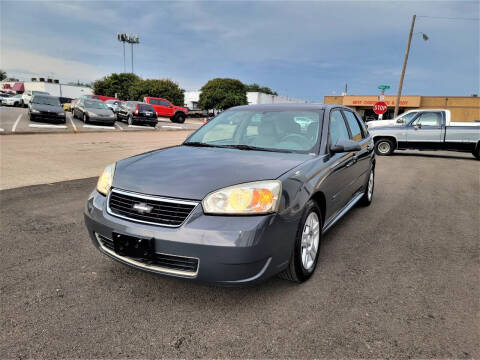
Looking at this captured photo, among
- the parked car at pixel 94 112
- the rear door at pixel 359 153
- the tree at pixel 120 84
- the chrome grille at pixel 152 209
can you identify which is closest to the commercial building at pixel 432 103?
the parked car at pixel 94 112

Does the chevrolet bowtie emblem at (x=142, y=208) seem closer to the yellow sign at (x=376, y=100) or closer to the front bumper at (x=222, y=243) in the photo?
the front bumper at (x=222, y=243)

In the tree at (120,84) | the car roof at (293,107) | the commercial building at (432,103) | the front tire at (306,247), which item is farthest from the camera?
the tree at (120,84)

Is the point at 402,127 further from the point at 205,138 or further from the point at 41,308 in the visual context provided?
the point at 41,308

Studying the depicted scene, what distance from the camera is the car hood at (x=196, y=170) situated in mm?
2449

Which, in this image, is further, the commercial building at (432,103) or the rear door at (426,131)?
the commercial building at (432,103)

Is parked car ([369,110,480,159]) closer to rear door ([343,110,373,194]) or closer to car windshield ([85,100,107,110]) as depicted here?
rear door ([343,110,373,194])

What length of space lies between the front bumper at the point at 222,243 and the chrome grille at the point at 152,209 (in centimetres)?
4

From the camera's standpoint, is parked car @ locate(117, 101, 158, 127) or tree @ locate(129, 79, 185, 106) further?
tree @ locate(129, 79, 185, 106)

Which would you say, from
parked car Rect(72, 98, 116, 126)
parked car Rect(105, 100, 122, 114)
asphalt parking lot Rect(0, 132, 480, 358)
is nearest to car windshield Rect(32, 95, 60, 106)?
parked car Rect(72, 98, 116, 126)

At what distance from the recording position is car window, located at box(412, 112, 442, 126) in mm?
12516

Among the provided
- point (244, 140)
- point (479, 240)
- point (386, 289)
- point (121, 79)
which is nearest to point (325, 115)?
point (244, 140)

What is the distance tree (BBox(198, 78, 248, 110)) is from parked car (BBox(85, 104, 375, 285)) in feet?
183

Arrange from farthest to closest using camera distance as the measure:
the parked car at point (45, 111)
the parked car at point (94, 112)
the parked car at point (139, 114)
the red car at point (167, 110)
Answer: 1. the red car at point (167, 110)
2. the parked car at point (139, 114)
3. the parked car at point (94, 112)
4. the parked car at point (45, 111)

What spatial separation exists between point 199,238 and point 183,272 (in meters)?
0.30
